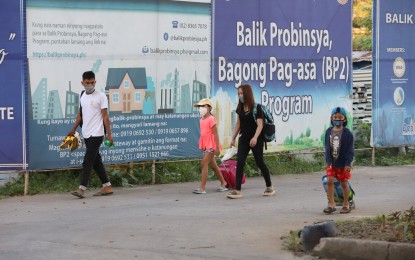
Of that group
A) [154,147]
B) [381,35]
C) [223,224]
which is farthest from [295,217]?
[381,35]

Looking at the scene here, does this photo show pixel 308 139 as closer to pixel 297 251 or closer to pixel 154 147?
pixel 154 147

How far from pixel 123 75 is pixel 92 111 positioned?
1104mm

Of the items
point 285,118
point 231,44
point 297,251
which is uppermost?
point 231,44

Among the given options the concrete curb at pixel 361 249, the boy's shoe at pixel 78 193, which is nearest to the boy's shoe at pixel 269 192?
the boy's shoe at pixel 78 193

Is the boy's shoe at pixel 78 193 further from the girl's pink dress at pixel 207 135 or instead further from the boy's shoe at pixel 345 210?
the boy's shoe at pixel 345 210

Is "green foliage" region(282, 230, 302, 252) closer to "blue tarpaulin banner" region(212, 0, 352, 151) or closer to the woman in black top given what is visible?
Answer: the woman in black top

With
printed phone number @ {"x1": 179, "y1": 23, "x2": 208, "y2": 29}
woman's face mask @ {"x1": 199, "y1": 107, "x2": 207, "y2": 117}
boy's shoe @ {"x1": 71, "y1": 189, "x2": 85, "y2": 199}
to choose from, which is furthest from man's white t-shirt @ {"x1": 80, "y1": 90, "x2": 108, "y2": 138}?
printed phone number @ {"x1": 179, "y1": 23, "x2": 208, "y2": 29}

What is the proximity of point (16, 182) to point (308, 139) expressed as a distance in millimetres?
5672

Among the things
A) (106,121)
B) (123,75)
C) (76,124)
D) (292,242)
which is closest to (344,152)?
(292,242)

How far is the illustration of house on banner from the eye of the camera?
47.3 feet

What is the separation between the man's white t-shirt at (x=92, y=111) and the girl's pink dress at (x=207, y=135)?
5.14ft

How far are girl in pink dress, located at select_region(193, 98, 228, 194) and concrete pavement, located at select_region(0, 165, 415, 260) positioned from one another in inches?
14.1

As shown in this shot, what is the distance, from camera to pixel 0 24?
13.2 m

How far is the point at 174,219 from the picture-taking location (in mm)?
11555
